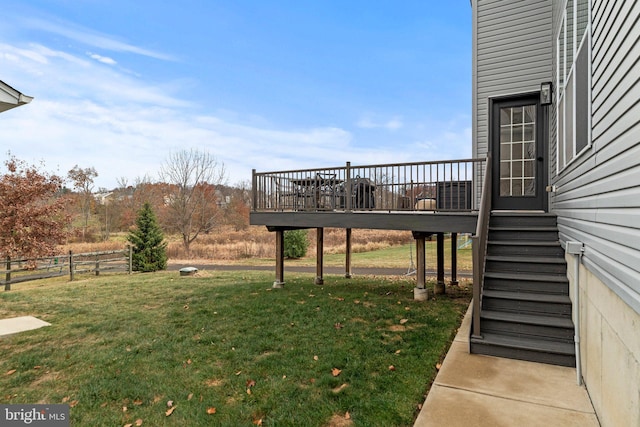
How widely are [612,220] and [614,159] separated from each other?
0.39m

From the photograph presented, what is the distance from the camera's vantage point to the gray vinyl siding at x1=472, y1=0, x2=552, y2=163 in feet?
21.8

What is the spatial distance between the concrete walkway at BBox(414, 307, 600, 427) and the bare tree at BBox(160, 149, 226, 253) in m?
21.6

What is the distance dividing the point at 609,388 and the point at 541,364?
129 cm

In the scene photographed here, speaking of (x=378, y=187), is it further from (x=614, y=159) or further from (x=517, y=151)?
(x=614, y=159)

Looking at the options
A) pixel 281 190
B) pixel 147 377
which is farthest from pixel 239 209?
pixel 147 377

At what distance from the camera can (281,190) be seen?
313 inches

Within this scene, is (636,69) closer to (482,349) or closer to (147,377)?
(482,349)

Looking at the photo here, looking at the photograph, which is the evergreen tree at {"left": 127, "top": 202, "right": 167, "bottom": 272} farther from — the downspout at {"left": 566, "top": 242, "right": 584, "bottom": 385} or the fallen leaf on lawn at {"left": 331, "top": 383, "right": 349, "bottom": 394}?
the downspout at {"left": 566, "top": 242, "right": 584, "bottom": 385}

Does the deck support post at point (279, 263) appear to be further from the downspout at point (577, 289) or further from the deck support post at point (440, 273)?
the downspout at point (577, 289)

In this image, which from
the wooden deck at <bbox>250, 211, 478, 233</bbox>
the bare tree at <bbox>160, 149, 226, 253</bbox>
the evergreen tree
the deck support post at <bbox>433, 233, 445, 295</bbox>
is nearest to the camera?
the wooden deck at <bbox>250, 211, 478, 233</bbox>

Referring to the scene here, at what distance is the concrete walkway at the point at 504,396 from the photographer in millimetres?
2516

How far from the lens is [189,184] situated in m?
24.2

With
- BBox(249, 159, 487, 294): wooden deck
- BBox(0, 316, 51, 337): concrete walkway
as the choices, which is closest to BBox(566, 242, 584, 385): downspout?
BBox(249, 159, 487, 294): wooden deck

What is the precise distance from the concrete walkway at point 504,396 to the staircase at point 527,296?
160 millimetres
